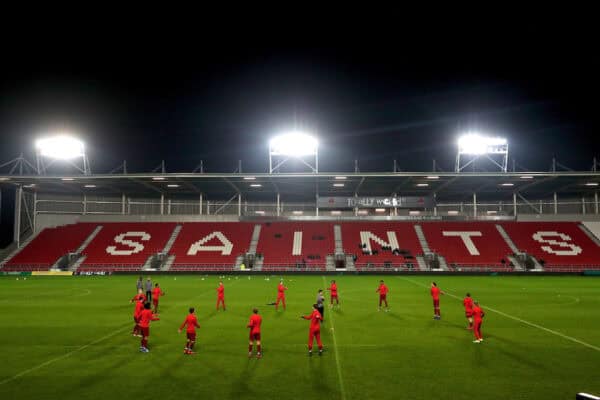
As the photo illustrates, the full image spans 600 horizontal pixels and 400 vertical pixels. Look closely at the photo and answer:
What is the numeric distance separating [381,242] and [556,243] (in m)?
21.6

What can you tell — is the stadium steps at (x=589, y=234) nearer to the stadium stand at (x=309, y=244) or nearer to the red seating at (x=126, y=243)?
the stadium stand at (x=309, y=244)

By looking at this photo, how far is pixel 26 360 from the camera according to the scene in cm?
1054

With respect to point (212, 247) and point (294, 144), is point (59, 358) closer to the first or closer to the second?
point (294, 144)

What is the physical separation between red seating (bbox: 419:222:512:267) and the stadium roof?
5.27m

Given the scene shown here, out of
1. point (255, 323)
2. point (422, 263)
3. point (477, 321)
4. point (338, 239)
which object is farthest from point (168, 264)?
point (477, 321)

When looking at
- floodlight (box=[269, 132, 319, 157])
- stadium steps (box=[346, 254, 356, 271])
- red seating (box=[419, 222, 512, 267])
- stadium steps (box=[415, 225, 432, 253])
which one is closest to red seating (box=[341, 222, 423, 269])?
stadium steps (box=[415, 225, 432, 253])

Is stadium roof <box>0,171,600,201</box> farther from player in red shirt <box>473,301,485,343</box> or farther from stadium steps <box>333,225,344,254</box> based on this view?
player in red shirt <box>473,301,485,343</box>

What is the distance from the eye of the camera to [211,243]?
49.7m

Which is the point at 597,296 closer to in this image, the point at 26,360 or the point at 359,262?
the point at 359,262

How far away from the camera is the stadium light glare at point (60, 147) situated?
46.0 m

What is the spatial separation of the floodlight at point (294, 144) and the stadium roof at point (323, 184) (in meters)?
3.00

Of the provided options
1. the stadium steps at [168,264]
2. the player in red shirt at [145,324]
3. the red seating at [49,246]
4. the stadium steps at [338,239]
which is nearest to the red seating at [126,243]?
the red seating at [49,246]

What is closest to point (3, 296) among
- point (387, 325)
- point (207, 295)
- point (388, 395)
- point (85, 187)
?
point (207, 295)

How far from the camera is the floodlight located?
45562 mm
